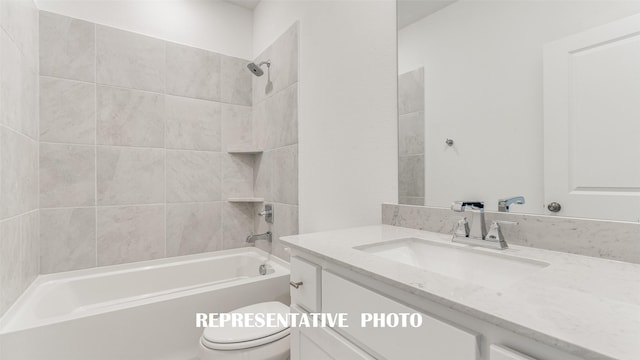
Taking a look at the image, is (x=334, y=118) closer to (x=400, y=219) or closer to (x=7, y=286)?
(x=400, y=219)

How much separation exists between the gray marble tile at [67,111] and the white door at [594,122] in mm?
2336

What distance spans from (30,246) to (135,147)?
0.77 m

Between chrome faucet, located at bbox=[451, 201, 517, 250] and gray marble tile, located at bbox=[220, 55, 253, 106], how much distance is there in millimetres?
1968

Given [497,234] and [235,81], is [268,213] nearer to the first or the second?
[235,81]

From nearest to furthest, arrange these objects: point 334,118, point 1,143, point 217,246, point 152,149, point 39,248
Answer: point 1,143
point 334,118
point 39,248
point 152,149
point 217,246

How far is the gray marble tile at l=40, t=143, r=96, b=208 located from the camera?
1.77 meters

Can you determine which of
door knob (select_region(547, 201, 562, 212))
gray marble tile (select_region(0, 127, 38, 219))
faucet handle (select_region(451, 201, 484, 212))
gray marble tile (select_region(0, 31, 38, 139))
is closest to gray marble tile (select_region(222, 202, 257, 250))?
gray marble tile (select_region(0, 127, 38, 219))

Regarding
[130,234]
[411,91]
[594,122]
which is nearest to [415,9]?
[411,91]

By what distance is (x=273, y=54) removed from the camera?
217 centimetres

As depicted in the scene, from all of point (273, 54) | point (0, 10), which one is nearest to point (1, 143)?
point (0, 10)

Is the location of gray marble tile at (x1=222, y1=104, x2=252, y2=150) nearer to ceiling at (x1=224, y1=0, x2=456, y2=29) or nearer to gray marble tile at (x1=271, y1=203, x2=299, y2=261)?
gray marble tile at (x1=271, y1=203, x2=299, y2=261)

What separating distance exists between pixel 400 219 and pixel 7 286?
170 centimetres

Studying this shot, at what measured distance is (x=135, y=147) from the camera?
2023 mm

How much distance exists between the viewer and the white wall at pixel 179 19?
1.89m
